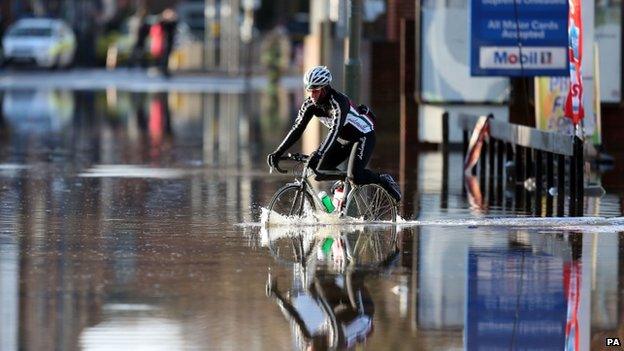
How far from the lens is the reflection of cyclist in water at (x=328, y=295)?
10.1 meters

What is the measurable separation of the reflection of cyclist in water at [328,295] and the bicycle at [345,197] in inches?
19.7

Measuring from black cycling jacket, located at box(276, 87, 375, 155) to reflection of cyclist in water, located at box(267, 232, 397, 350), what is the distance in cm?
82

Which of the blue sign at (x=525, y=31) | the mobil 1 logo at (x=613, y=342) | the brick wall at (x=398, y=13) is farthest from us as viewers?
the brick wall at (x=398, y=13)

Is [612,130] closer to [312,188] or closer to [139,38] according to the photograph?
[312,188]

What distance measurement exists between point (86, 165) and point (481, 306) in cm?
1240

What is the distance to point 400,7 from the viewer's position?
31859 millimetres

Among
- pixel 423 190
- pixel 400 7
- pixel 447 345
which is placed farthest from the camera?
pixel 400 7

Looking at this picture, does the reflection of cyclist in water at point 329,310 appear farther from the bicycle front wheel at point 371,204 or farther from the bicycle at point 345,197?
the bicycle front wheel at point 371,204

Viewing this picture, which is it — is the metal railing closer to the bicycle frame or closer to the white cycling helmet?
the bicycle frame

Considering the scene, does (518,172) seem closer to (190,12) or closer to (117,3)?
(190,12)

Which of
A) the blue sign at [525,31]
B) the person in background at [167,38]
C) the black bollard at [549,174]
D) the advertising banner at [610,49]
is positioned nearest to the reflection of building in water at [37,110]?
the person in background at [167,38]

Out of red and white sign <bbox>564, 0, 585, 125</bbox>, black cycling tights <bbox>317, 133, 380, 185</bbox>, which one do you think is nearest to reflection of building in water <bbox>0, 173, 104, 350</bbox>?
black cycling tights <bbox>317, 133, 380, 185</bbox>

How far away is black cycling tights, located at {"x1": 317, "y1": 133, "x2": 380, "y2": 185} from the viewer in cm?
1506

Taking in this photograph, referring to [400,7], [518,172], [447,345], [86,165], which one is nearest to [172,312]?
[447,345]
